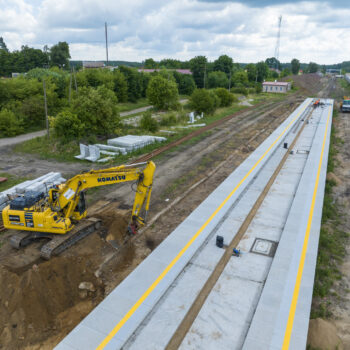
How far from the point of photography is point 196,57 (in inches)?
3044

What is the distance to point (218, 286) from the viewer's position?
32.6 ft

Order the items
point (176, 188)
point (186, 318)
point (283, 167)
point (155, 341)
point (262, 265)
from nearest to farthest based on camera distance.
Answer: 1. point (155, 341)
2. point (186, 318)
3. point (262, 265)
4. point (176, 188)
5. point (283, 167)

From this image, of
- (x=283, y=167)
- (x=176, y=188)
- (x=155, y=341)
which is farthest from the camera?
(x=283, y=167)

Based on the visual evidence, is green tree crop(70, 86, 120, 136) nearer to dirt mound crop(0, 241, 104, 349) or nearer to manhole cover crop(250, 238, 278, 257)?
dirt mound crop(0, 241, 104, 349)

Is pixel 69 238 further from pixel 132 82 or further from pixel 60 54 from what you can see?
pixel 60 54

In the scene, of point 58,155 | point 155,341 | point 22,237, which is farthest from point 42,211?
point 58,155

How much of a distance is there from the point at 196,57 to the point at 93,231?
72730 mm

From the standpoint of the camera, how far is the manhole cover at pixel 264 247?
11.7 meters

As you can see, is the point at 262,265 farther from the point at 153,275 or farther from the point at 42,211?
the point at 42,211

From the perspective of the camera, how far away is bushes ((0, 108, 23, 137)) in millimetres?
32378

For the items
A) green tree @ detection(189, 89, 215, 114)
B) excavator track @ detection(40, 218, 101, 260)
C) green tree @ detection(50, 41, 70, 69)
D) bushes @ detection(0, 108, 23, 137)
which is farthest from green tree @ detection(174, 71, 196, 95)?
excavator track @ detection(40, 218, 101, 260)

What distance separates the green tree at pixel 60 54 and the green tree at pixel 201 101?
205 feet

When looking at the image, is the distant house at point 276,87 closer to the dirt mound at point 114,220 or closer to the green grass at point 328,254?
the green grass at point 328,254

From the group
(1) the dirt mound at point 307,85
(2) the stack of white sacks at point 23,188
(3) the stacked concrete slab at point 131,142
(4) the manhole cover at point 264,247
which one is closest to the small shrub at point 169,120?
(3) the stacked concrete slab at point 131,142
